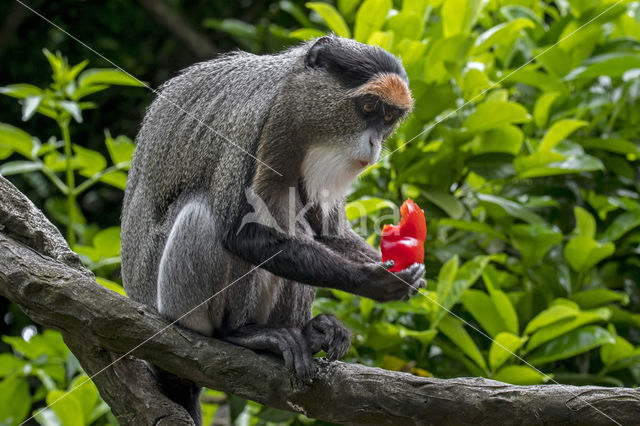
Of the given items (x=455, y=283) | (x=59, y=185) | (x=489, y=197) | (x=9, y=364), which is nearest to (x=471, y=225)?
(x=489, y=197)

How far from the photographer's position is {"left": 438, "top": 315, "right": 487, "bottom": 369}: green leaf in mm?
5234

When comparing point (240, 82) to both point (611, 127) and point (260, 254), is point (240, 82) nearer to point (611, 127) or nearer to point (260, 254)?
point (260, 254)

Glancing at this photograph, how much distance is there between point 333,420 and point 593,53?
4.01 metres

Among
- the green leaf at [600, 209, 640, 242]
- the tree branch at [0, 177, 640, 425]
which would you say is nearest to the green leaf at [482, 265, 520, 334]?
the green leaf at [600, 209, 640, 242]

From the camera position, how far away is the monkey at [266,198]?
4.38 meters

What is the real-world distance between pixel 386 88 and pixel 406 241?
950 mm

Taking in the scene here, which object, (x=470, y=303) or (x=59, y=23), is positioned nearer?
(x=470, y=303)

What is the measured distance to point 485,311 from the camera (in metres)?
5.34

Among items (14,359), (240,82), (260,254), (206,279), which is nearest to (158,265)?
(206,279)

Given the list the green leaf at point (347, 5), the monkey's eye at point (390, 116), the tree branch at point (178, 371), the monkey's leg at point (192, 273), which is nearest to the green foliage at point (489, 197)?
the green leaf at point (347, 5)

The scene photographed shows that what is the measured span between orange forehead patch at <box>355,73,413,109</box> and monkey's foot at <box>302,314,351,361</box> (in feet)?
4.40

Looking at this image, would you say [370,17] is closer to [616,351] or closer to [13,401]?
[616,351]

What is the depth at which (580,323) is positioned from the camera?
5.17 metres

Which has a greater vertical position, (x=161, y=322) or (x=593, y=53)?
(x=593, y=53)
